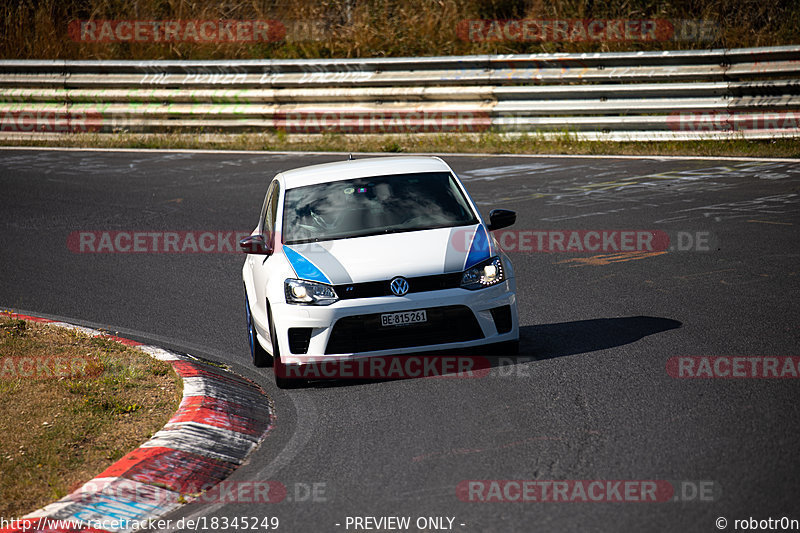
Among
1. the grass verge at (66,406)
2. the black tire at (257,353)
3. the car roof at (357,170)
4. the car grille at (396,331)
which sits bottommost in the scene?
the black tire at (257,353)

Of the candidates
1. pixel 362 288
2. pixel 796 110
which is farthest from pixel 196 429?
pixel 796 110

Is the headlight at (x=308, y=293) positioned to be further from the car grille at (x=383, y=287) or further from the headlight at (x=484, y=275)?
the headlight at (x=484, y=275)

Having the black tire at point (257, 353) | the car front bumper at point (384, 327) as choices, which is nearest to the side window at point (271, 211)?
the black tire at point (257, 353)

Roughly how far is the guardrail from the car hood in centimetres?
999

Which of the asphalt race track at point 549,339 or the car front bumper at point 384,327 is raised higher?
the car front bumper at point 384,327

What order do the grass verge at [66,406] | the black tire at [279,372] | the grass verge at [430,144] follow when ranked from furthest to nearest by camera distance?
the grass verge at [430,144] < the black tire at [279,372] < the grass verge at [66,406]

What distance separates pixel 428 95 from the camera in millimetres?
19125

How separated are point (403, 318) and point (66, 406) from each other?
2455 millimetres

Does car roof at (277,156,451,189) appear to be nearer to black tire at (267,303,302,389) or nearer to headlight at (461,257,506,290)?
headlight at (461,257,506,290)

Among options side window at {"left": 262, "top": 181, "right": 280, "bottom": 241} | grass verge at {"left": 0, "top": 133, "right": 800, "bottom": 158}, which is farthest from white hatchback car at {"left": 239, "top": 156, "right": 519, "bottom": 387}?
grass verge at {"left": 0, "top": 133, "right": 800, "bottom": 158}

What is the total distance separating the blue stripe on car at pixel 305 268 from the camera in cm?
757

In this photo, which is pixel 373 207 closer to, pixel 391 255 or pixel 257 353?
pixel 391 255

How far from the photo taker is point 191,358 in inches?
328

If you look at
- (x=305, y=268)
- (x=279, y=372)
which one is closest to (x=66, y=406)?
(x=279, y=372)
